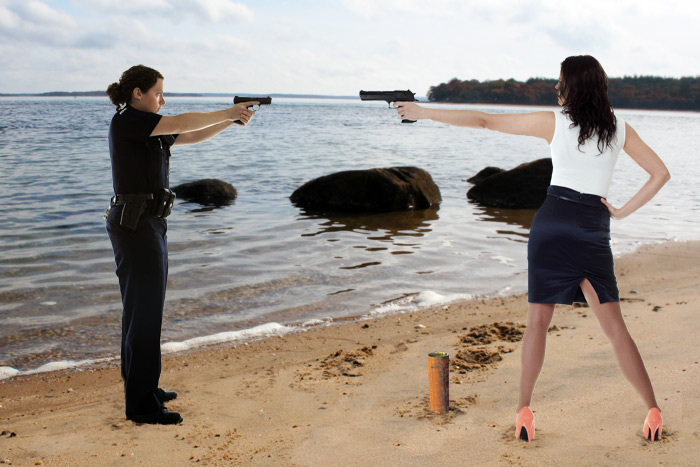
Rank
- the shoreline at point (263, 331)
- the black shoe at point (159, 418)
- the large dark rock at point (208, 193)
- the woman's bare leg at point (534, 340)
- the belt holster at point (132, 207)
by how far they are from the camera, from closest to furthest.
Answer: the woman's bare leg at point (534, 340) → the belt holster at point (132, 207) → the black shoe at point (159, 418) → the shoreline at point (263, 331) → the large dark rock at point (208, 193)

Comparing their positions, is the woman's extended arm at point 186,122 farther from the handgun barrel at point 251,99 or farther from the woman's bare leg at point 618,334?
the woman's bare leg at point 618,334

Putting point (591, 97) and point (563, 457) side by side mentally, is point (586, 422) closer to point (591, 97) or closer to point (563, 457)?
point (563, 457)

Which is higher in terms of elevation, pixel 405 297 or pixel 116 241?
pixel 116 241

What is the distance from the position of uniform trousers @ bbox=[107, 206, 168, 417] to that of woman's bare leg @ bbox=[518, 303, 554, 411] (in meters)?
2.26

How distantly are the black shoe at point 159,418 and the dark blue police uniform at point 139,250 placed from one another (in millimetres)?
28

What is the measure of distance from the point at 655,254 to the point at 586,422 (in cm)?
707

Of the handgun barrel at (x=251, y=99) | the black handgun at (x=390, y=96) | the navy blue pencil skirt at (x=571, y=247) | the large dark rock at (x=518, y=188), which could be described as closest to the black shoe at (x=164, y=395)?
the handgun barrel at (x=251, y=99)

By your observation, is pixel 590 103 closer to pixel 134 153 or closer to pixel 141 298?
pixel 134 153

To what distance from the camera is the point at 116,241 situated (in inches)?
157

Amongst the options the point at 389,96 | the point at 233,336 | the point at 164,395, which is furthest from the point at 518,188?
the point at 164,395

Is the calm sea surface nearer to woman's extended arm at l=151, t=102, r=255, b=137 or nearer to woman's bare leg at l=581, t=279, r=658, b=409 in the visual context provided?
woman's extended arm at l=151, t=102, r=255, b=137

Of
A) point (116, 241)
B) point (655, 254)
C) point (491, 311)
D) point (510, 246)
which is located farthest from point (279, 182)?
point (116, 241)

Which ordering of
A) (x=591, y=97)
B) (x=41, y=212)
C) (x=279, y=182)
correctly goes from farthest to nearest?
(x=279, y=182) → (x=41, y=212) → (x=591, y=97)

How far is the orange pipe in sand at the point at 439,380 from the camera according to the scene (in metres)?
3.98
